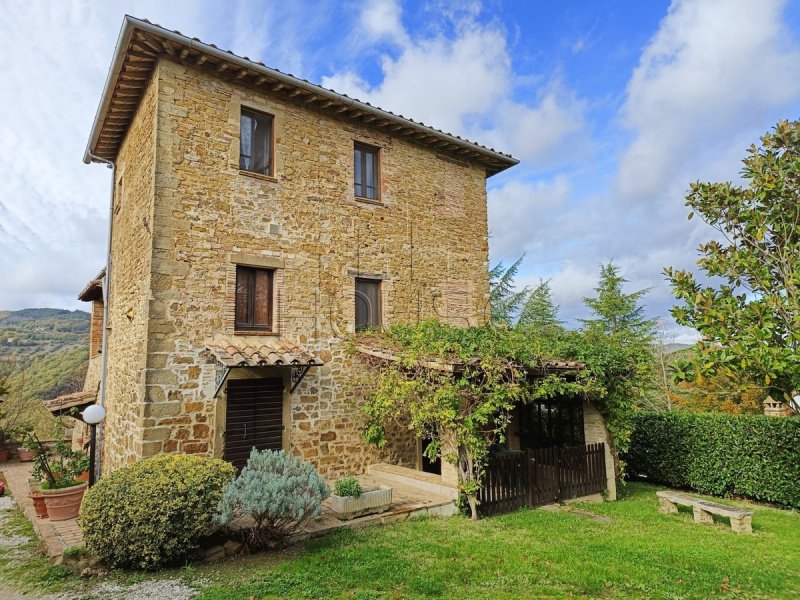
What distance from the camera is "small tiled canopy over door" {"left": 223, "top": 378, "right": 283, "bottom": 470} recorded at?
27.5 feet

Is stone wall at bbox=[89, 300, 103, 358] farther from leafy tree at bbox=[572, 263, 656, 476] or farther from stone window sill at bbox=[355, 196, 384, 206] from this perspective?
leafy tree at bbox=[572, 263, 656, 476]

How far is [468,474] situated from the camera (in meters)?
7.80

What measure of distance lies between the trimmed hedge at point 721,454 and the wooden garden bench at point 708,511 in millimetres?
2166

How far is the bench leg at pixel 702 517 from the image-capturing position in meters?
8.19

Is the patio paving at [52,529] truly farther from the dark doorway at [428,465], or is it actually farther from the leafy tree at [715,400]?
the leafy tree at [715,400]

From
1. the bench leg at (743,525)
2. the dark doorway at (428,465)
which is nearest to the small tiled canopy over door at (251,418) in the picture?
the dark doorway at (428,465)

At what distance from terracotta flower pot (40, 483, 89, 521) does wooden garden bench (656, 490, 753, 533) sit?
10115mm

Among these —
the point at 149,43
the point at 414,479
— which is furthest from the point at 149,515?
the point at 149,43

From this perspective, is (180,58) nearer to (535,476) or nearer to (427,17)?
(427,17)

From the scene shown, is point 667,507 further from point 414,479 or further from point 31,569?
point 31,569

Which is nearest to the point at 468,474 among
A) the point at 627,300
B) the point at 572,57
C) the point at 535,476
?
the point at 535,476

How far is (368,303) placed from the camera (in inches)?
422

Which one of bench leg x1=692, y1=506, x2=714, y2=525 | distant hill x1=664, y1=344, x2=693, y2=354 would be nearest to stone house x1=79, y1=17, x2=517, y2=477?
bench leg x1=692, y1=506, x2=714, y2=525

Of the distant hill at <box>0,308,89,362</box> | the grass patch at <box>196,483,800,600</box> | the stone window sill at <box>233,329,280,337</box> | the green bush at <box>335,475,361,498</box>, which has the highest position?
the distant hill at <box>0,308,89,362</box>
